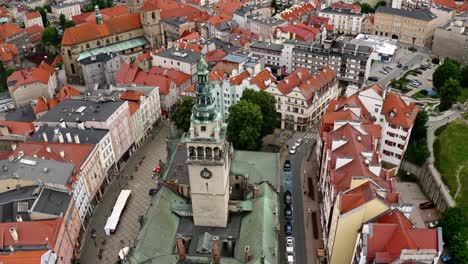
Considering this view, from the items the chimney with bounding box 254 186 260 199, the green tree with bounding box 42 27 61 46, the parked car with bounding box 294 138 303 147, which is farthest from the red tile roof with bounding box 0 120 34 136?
the green tree with bounding box 42 27 61 46

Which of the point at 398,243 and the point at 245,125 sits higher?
the point at 398,243

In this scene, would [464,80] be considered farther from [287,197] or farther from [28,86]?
[28,86]

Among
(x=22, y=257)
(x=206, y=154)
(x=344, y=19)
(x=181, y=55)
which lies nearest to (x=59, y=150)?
(x=22, y=257)

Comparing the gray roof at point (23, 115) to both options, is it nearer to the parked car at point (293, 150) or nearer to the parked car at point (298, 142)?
the parked car at point (293, 150)

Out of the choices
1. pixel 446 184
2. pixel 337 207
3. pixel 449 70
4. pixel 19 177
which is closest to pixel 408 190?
pixel 446 184

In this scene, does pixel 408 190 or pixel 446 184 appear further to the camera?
pixel 408 190

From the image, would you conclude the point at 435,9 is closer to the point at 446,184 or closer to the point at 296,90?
the point at 296,90

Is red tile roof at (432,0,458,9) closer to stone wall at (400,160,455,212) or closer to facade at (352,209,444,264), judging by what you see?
stone wall at (400,160,455,212)
